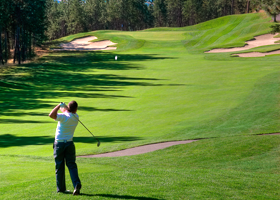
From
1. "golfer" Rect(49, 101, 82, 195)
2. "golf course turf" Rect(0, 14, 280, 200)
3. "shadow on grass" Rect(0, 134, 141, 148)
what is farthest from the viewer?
"shadow on grass" Rect(0, 134, 141, 148)

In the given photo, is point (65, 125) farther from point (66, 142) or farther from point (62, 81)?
point (62, 81)

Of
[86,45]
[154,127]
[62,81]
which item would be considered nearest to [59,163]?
[154,127]

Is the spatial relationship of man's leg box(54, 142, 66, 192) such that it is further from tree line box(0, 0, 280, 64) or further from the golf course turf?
tree line box(0, 0, 280, 64)

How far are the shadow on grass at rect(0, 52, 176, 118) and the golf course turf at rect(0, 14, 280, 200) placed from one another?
0.13 m

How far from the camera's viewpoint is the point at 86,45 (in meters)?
85.2

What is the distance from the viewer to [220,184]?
972 centimetres

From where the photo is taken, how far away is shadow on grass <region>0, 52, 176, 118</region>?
2984cm

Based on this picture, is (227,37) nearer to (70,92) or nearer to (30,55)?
(30,55)

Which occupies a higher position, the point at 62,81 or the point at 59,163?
the point at 62,81

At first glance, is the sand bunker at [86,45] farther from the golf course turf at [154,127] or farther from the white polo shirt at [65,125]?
the white polo shirt at [65,125]

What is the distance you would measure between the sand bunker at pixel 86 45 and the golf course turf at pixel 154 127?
28721 millimetres

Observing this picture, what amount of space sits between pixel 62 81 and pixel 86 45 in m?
44.1

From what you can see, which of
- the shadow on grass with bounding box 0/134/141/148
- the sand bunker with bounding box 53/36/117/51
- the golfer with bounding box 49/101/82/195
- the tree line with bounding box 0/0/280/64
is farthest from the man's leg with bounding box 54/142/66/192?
the tree line with bounding box 0/0/280/64

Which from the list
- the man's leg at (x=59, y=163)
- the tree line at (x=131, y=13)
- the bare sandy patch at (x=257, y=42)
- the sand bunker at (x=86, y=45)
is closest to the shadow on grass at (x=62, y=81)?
the bare sandy patch at (x=257, y=42)
